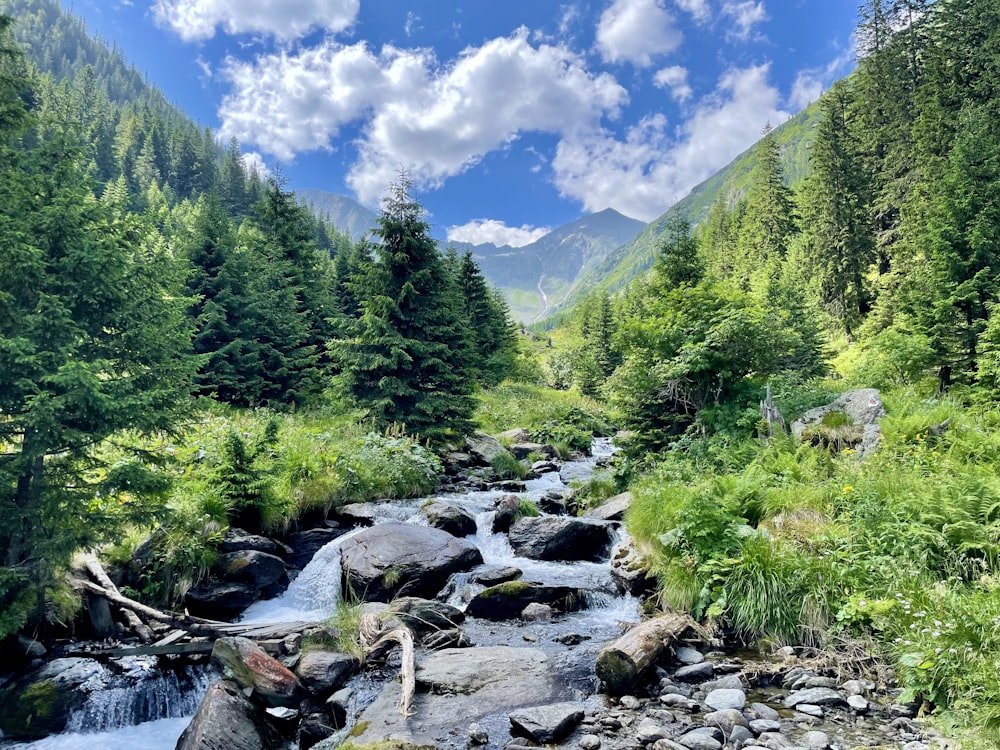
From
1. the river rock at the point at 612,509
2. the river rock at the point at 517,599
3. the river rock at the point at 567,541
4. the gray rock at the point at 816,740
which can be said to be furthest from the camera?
the river rock at the point at 612,509

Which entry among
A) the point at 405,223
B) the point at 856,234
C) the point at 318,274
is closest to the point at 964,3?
the point at 856,234

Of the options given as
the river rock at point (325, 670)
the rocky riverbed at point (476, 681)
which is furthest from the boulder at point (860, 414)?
the river rock at point (325, 670)

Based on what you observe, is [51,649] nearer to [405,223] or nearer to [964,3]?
[405,223]

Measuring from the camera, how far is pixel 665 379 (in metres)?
14.1

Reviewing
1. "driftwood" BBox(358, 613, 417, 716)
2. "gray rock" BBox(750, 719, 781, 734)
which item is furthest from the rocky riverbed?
"driftwood" BBox(358, 613, 417, 716)

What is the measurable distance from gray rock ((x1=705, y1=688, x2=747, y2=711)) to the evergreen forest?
4.84 feet

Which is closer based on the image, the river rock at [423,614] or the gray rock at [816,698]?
the gray rock at [816,698]

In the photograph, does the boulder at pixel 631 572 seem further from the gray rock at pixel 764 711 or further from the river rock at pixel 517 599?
the gray rock at pixel 764 711

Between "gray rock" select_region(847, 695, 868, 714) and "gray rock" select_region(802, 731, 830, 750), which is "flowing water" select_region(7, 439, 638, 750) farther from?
"gray rock" select_region(847, 695, 868, 714)

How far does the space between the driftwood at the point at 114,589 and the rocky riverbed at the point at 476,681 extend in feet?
2.84

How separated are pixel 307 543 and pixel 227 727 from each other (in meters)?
6.45

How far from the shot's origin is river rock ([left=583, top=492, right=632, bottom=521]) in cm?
1272

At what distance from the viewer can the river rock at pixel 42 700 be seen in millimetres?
5816

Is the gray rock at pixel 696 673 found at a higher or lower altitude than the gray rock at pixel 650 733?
lower
